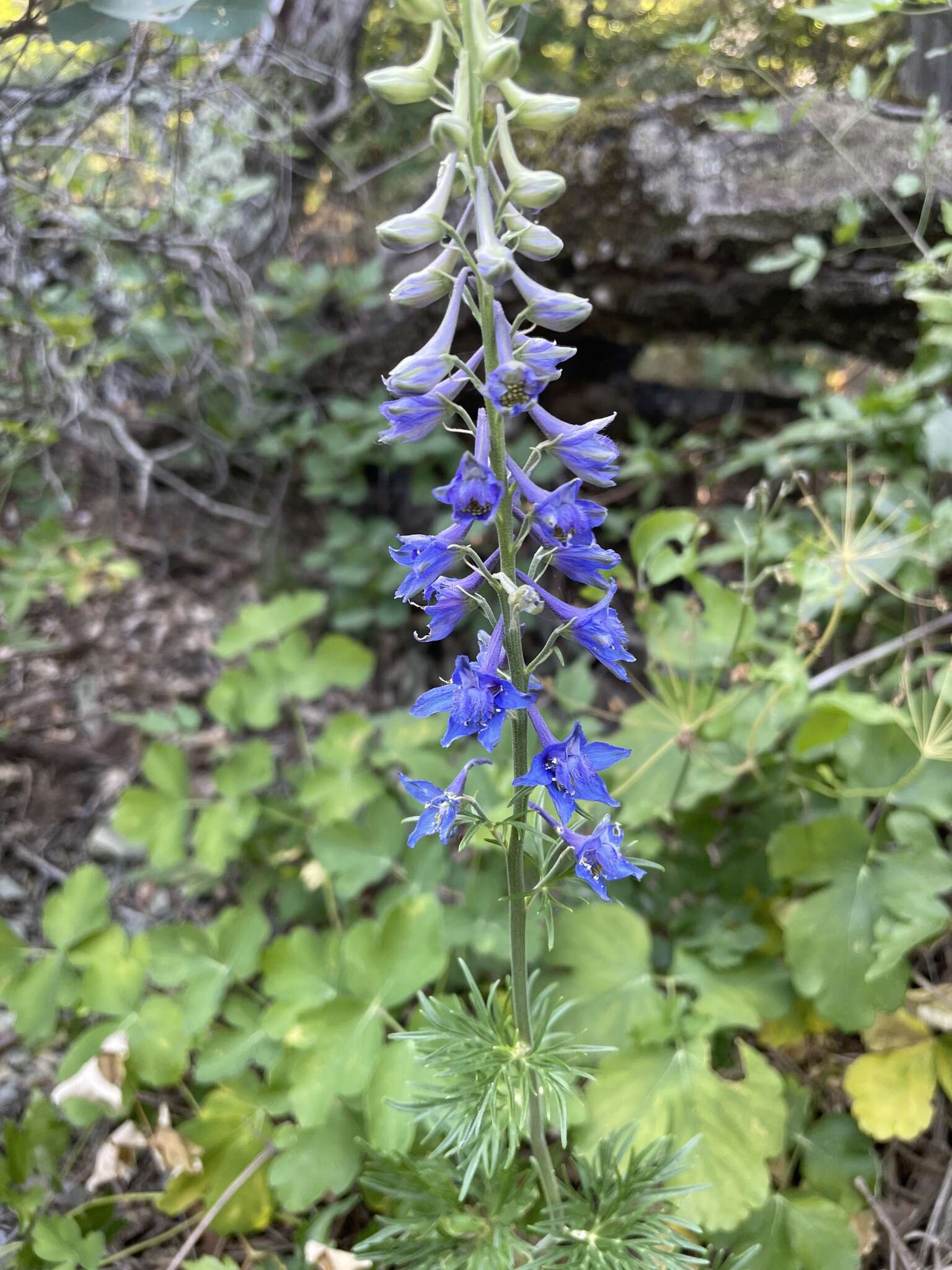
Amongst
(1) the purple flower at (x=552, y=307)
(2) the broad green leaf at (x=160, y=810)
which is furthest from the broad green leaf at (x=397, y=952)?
(1) the purple flower at (x=552, y=307)

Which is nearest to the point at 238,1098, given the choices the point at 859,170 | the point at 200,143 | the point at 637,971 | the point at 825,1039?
the point at 637,971

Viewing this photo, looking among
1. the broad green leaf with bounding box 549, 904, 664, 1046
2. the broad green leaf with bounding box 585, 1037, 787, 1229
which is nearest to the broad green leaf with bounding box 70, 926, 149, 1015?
the broad green leaf with bounding box 549, 904, 664, 1046

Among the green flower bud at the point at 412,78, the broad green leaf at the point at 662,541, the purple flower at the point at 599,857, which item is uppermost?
the green flower bud at the point at 412,78

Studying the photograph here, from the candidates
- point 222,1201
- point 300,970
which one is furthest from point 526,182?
point 222,1201

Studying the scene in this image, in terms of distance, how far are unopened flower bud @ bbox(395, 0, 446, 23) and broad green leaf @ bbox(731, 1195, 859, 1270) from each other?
2.71 metres

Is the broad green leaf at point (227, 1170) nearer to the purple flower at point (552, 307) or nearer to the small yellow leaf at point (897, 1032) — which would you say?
the small yellow leaf at point (897, 1032)

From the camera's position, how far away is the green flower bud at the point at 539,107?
1.27m

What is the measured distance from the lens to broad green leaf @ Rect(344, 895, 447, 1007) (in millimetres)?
2176

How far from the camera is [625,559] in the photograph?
4.49 m

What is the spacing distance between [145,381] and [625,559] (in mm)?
3085

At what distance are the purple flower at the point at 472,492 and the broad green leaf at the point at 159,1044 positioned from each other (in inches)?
77.2

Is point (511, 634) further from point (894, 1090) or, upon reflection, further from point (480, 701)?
point (894, 1090)

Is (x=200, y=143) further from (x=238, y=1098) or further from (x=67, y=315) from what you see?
(x=238, y=1098)

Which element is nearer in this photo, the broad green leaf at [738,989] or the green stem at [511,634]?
the green stem at [511,634]
